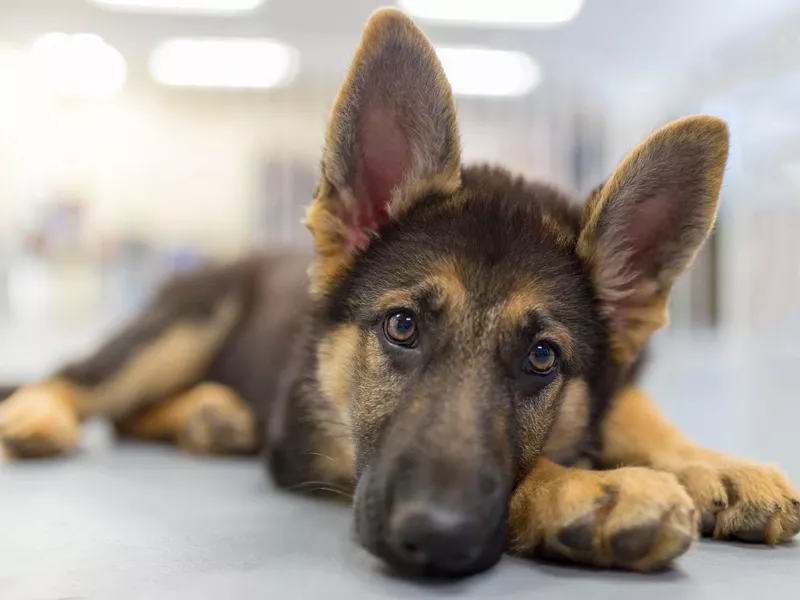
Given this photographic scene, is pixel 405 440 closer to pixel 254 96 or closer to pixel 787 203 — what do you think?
pixel 787 203

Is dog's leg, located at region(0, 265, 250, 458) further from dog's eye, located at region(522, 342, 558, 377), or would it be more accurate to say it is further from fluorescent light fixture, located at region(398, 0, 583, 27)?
fluorescent light fixture, located at region(398, 0, 583, 27)

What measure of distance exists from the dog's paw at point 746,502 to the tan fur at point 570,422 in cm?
34

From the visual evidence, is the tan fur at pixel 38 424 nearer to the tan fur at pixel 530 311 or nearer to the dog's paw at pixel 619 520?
the tan fur at pixel 530 311

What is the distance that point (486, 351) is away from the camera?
1.99 metres

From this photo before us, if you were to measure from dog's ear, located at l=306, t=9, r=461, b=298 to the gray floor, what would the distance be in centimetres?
85

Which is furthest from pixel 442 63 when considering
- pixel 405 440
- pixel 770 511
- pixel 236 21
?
pixel 236 21

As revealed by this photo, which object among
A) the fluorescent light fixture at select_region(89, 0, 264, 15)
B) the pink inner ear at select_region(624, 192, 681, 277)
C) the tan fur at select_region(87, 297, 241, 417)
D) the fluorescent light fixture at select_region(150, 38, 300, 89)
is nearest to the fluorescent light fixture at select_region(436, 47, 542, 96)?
the fluorescent light fixture at select_region(150, 38, 300, 89)

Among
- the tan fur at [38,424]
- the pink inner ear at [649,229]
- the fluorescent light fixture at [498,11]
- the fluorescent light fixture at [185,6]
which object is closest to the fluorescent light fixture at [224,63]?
the fluorescent light fixture at [185,6]

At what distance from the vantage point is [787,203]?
18.0ft

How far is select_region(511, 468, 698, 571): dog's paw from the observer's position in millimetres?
1654

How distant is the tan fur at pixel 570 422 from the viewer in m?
2.23

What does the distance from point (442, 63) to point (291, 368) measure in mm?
1429

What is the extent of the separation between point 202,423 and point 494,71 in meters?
6.50

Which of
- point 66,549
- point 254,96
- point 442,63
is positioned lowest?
point 66,549
